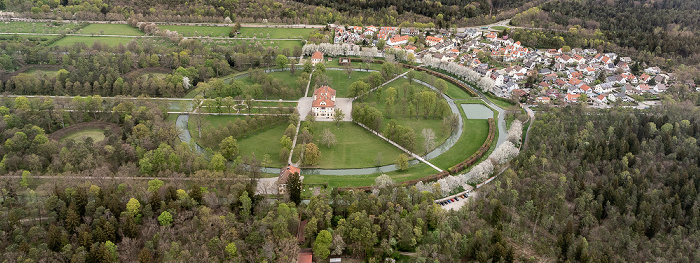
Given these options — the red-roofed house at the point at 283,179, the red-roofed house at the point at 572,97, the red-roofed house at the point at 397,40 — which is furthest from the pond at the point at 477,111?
the red-roofed house at the point at 283,179

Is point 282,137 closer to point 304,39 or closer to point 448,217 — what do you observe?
point 448,217

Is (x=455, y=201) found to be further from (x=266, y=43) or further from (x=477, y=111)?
(x=266, y=43)

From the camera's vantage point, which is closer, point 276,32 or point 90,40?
point 90,40

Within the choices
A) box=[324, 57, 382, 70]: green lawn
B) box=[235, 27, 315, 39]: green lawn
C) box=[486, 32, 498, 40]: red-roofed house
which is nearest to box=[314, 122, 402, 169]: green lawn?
box=[324, 57, 382, 70]: green lawn

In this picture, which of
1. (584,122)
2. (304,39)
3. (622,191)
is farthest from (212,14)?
(622,191)

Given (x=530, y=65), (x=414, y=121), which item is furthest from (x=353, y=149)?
(x=530, y=65)

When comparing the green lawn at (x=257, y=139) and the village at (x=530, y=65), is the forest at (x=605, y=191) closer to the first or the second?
the village at (x=530, y=65)
